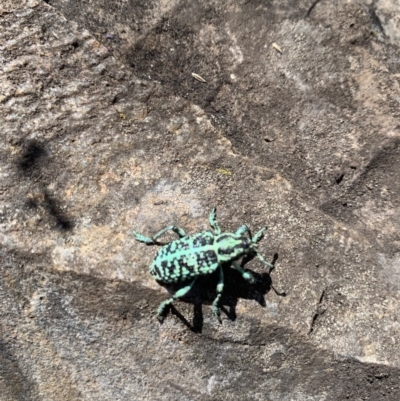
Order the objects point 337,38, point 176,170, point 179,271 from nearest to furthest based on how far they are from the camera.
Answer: point 179,271, point 176,170, point 337,38

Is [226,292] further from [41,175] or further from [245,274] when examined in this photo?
[41,175]

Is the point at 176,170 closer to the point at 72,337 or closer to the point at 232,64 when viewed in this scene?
the point at 232,64

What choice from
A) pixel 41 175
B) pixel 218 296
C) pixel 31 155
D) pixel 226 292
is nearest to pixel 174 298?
pixel 218 296

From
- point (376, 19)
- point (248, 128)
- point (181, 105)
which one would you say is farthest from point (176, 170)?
point (376, 19)

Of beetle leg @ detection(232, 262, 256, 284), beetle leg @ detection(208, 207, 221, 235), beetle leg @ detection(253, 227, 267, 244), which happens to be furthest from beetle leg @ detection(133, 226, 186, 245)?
beetle leg @ detection(253, 227, 267, 244)

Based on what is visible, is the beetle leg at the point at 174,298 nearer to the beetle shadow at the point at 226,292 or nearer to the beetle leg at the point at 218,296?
the beetle shadow at the point at 226,292
